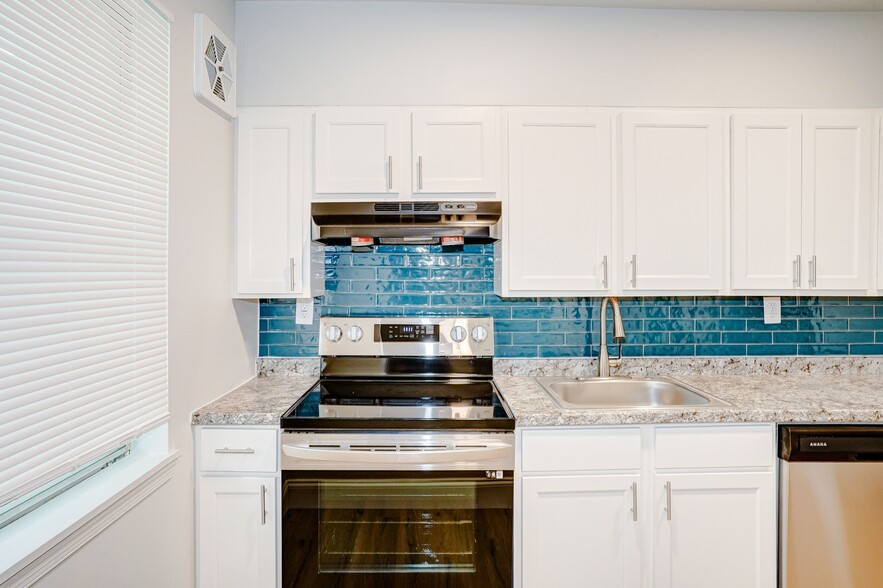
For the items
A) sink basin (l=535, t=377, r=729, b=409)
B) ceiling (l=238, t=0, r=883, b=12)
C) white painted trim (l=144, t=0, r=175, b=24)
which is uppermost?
ceiling (l=238, t=0, r=883, b=12)

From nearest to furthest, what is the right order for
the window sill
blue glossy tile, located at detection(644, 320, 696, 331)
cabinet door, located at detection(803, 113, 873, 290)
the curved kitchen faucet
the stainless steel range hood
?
the window sill < the stainless steel range hood < cabinet door, located at detection(803, 113, 873, 290) < the curved kitchen faucet < blue glossy tile, located at detection(644, 320, 696, 331)

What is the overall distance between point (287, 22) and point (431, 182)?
0.96 m

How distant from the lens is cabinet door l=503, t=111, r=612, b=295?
2068 millimetres

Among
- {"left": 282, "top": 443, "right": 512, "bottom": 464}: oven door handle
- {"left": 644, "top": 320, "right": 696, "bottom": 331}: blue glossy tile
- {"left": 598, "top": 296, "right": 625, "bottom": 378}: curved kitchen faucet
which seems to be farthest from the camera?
{"left": 644, "top": 320, "right": 696, "bottom": 331}: blue glossy tile

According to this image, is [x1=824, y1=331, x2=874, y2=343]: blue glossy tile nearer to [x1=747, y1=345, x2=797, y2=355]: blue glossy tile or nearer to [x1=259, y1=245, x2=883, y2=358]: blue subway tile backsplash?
[x1=259, y1=245, x2=883, y2=358]: blue subway tile backsplash

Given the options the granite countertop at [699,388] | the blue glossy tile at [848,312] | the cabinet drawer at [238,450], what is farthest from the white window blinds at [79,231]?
the blue glossy tile at [848,312]

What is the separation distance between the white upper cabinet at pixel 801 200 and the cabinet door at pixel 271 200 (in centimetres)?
187

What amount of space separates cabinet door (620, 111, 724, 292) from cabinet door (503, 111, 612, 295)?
0.34 ft

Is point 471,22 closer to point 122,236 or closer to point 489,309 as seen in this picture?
point 489,309

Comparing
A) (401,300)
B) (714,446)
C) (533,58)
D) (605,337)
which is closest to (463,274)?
(401,300)

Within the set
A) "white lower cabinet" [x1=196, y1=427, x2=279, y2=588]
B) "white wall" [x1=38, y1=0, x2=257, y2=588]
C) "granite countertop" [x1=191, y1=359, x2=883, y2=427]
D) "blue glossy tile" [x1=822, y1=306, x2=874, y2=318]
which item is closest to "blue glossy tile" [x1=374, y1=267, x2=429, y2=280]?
"granite countertop" [x1=191, y1=359, x2=883, y2=427]

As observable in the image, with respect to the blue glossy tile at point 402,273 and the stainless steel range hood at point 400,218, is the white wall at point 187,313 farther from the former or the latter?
the blue glossy tile at point 402,273

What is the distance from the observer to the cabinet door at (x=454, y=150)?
6.75 feet

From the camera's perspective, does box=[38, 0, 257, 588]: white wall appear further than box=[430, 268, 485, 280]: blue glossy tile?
No
